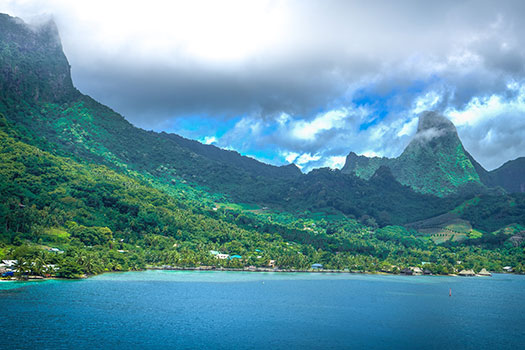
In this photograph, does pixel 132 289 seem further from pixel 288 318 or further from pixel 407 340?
pixel 407 340

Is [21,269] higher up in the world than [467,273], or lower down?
lower down

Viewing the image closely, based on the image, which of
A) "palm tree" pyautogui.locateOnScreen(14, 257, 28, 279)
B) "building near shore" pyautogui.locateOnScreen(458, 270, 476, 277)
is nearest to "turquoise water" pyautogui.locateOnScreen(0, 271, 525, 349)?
"palm tree" pyautogui.locateOnScreen(14, 257, 28, 279)

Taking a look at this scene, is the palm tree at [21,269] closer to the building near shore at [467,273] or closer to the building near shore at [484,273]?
the building near shore at [467,273]

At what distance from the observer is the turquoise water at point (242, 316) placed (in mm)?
61709

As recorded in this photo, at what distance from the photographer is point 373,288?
12662cm

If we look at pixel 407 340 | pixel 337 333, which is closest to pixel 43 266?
pixel 337 333

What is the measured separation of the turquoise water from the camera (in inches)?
2430

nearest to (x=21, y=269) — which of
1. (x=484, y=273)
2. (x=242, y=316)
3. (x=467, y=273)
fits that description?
(x=242, y=316)

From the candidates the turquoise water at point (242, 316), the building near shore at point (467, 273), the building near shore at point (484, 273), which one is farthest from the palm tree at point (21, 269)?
the building near shore at point (484, 273)

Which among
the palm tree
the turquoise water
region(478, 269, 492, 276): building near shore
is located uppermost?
region(478, 269, 492, 276): building near shore

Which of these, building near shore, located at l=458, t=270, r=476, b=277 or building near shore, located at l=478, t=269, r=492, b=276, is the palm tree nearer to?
building near shore, located at l=458, t=270, r=476, b=277

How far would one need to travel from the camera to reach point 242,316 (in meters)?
79.1

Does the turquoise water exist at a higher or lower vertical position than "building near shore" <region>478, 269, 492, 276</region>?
lower

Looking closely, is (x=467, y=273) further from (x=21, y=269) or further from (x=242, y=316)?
(x=21, y=269)
